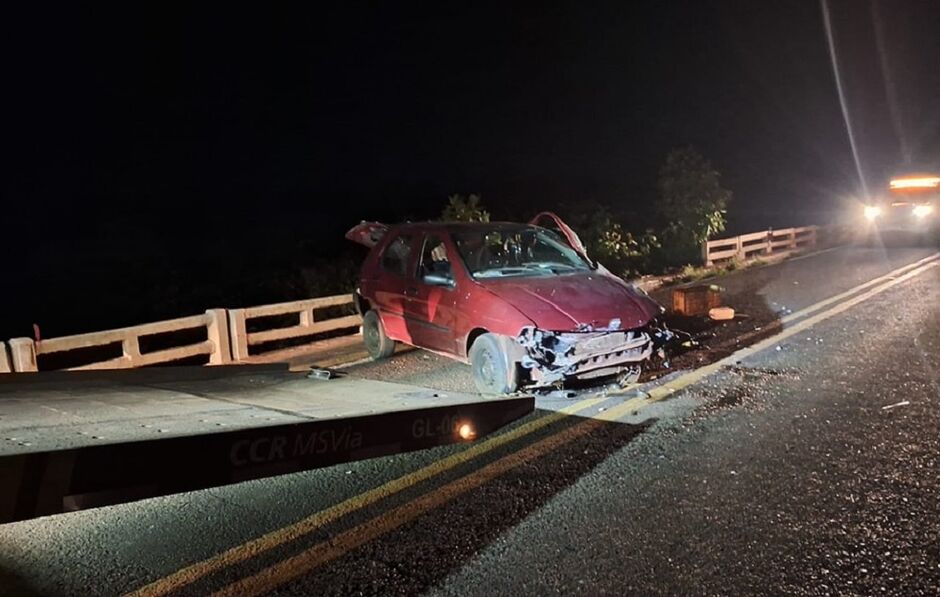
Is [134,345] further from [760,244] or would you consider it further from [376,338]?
[760,244]

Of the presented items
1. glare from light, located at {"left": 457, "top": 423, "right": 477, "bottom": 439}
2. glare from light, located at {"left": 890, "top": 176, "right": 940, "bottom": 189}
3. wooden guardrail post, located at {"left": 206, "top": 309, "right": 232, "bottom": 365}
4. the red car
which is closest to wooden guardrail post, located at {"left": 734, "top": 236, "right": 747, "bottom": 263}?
glare from light, located at {"left": 890, "top": 176, "right": 940, "bottom": 189}

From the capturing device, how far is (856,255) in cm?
2142

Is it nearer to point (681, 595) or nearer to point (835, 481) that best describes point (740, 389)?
point (835, 481)

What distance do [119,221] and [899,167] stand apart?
129 feet

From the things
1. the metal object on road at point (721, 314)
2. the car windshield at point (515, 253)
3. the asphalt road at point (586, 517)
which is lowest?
the asphalt road at point (586, 517)

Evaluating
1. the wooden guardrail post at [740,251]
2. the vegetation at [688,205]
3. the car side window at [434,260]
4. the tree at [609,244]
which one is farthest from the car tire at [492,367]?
the wooden guardrail post at [740,251]

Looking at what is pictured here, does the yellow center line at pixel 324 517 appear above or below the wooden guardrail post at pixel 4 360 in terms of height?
below

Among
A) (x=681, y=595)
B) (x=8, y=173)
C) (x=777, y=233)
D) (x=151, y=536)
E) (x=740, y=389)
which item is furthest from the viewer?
(x=8, y=173)

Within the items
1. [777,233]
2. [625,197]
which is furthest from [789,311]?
[625,197]

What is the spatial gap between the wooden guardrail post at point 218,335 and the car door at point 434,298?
2508 mm

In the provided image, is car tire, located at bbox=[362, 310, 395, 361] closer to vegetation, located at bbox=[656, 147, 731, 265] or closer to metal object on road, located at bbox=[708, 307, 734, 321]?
metal object on road, located at bbox=[708, 307, 734, 321]

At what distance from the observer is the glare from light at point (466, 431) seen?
14.1ft

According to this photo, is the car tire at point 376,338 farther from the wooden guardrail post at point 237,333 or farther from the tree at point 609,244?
the tree at point 609,244

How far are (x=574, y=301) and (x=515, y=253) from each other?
145 centimetres
